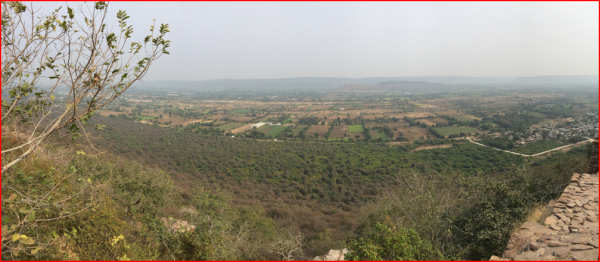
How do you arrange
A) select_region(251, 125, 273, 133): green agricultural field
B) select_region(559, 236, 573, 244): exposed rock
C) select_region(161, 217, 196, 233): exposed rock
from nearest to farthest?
select_region(559, 236, 573, 244): exposed rock → select_region(161, 217, 196, 233): exposed rock → select_region(251, 125, 273, 133): green agricultural field

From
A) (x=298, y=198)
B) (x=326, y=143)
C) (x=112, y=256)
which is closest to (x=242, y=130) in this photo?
(x=326, y=143)

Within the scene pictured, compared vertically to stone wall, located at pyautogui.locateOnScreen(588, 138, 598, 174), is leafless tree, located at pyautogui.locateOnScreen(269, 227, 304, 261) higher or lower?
lower

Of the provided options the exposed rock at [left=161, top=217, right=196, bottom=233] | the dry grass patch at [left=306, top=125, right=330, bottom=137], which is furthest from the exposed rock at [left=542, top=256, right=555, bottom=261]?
the dry grass patch at [left=306, top=125, right=330, bottom=137]

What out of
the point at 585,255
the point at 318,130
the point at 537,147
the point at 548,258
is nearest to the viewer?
the point at 585,255

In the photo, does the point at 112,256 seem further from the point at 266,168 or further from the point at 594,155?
the point at 266,168

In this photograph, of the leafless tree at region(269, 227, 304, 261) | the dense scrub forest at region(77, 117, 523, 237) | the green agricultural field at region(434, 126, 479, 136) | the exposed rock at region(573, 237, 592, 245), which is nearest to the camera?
the exposed rock at region(573, 237, 592, 245)

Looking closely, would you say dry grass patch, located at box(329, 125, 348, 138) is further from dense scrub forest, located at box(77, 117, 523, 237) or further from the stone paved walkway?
the stone paved walkway

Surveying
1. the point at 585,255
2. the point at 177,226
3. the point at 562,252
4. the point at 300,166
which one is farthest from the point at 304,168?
the point at 585,255

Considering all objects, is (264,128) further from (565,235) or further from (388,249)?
(565,235)
